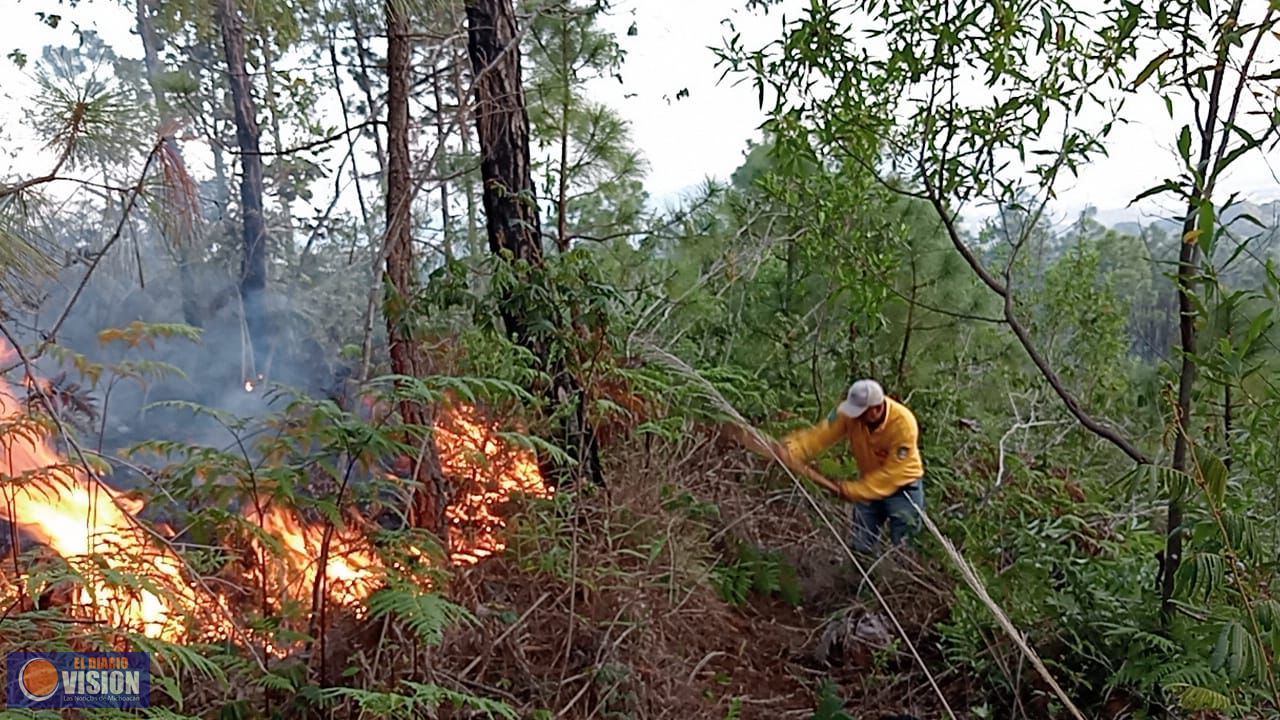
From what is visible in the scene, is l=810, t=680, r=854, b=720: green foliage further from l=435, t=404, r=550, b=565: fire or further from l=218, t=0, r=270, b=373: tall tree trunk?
l=218, t=0, r=270, b=373: tall tree trunk

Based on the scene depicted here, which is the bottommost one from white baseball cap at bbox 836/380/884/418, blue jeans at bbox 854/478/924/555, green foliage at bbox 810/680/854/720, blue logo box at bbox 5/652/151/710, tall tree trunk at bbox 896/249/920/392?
green foliage at bbox 810/680/854/720

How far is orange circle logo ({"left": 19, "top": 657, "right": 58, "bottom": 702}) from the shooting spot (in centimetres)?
145

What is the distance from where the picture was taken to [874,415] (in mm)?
3205

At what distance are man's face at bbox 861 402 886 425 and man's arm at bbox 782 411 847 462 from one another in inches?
4.2

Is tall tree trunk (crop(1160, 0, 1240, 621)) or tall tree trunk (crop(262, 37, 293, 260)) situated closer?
tall tree trunk (crop(1160, 0, 1240, 621))

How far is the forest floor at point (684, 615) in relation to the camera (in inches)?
89.3

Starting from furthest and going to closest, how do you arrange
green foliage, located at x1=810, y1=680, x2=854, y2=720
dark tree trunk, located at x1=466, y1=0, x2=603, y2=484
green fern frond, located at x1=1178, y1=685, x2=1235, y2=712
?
dark tree trunk, located at x1=466, y1=0, x2=603, y2=484 → green foliage, located at x1=810, y1=680, x2=854, y2=720 → green fern frond, located at x1=1178, y1=685, x2=1235, y2=712

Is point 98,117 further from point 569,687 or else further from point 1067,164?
point 1067,164

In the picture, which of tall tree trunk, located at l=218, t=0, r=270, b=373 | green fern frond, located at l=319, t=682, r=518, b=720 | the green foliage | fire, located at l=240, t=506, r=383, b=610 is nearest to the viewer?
green fern frond, located at l=319, t=682, r=518, b=720

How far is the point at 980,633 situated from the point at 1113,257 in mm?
2814

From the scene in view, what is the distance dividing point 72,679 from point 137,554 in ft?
0.85

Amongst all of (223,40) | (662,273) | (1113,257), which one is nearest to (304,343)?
(223,40)

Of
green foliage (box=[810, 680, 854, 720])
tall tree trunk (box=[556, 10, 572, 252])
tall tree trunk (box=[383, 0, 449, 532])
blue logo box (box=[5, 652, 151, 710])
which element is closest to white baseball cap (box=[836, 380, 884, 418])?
green foliage (box=[810, 680, 854, 720])

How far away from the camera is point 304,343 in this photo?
4.09m
